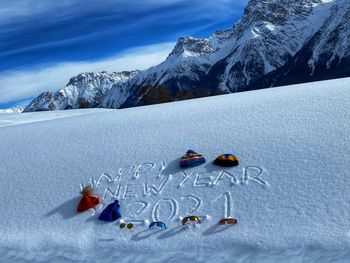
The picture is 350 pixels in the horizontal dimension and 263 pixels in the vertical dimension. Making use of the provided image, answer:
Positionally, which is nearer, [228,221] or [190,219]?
[228,221]

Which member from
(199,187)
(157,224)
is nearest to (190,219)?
(157,224)

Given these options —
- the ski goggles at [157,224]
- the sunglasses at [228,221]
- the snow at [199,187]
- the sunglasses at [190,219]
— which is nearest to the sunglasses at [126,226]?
the snow at [199,187]

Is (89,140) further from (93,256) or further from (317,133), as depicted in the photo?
(317,133)

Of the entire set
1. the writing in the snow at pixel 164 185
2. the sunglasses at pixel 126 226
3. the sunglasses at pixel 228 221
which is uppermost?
the writing in the snow at pixel 164 185

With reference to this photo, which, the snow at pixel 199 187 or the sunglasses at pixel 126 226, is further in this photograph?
the sunglasses at pixel 126 226

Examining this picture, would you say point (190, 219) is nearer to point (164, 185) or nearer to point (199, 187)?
point (199, 187)

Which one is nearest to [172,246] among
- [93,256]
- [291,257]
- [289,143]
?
[93,256]

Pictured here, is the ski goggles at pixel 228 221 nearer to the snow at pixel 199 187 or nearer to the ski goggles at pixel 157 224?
the snow at pixel 199 187

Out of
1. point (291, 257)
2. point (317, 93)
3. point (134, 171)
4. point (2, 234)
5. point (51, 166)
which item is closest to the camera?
point (291, 257)
